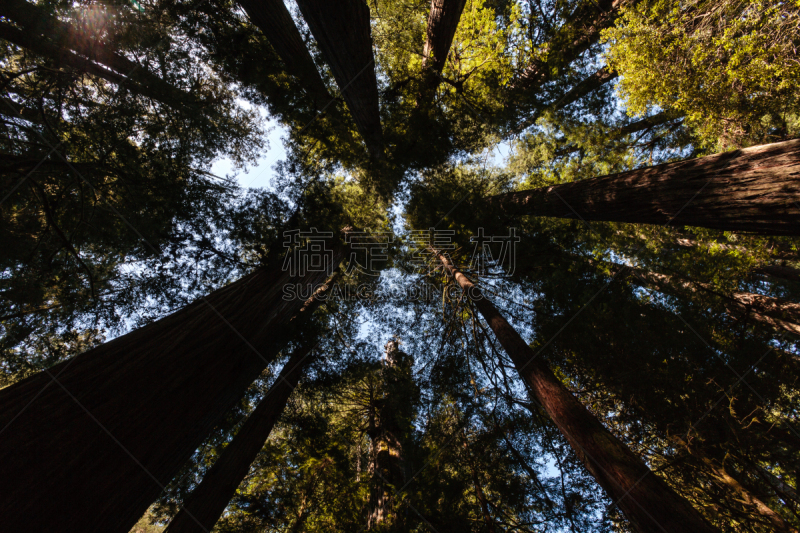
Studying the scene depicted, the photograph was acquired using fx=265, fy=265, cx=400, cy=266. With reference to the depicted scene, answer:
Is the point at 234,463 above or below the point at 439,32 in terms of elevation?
below

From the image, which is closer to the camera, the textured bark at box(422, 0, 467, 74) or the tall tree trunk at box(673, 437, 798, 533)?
the tall tree trunk at box(673, 437, 798, 533)

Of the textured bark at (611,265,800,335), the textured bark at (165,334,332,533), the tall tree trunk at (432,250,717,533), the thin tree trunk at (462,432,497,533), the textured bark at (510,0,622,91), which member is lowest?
the thin tree trunk at (462,432,497,533)

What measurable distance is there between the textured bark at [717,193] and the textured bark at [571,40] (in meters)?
4.05

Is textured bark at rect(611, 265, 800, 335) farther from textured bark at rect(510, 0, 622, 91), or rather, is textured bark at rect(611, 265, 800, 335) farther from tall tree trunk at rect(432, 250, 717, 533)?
textured bark at rect(510, 0, 622, 91)

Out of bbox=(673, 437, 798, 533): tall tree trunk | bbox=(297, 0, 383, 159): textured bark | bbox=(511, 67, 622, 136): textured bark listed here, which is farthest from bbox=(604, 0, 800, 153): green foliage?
bbox=(673, 437, 798, 533): tall tree trunk

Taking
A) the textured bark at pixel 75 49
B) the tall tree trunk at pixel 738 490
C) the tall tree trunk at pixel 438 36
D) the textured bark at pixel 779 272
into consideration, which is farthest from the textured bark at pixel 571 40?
the textured bark at pixel 779 272

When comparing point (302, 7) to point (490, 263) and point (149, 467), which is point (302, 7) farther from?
point (490, 263)

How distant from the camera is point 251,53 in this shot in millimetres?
4098

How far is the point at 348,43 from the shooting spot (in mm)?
3453

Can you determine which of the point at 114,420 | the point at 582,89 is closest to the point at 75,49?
the point at 114,420

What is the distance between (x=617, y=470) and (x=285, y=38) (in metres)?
6.22

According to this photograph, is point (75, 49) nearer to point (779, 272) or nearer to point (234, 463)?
point (234, 463)

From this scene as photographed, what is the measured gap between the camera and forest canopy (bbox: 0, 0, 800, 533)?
2127 mm

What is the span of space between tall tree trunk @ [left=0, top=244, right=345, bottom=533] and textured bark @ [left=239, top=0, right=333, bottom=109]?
3.77 meters
